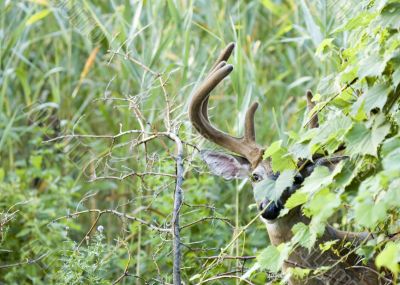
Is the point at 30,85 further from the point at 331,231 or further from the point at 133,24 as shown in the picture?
the point at 331,231

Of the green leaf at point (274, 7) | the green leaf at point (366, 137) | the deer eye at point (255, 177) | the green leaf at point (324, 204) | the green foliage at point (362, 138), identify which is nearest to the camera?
the green leaf at point (324, 204)

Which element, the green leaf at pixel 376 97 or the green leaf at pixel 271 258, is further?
the green leaf at pixel 271 258

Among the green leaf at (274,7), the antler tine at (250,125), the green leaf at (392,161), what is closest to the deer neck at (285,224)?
the antler tine at (250,125)

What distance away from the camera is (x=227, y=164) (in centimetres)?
498

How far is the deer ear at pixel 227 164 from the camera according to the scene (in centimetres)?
494

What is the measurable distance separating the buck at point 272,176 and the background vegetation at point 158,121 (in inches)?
4.1

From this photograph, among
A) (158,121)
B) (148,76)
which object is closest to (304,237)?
(148,76)

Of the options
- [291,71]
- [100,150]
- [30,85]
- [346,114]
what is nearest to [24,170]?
[100,150]

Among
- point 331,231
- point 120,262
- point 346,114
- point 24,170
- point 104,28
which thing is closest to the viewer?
point 346,114

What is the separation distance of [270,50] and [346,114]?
3.95 metres

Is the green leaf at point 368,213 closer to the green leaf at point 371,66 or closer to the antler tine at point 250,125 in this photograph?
the green leaf at point 371,66

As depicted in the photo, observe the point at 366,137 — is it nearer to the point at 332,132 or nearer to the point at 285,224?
the point at 332,132

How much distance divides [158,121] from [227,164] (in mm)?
821

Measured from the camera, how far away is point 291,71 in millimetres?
6621
